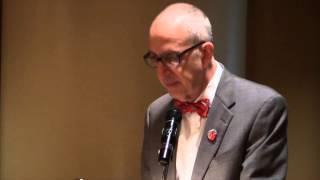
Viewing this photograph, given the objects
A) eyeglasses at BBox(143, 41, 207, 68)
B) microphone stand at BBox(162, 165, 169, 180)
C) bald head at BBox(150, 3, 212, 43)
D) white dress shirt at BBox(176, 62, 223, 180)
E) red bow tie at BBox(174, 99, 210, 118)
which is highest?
bald head at BBox(150, 3, 212, 43)

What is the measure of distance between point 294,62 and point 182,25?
71.0 inches

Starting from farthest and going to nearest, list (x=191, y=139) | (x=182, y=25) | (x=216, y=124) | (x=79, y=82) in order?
(x=79, y=82)
(x=191, y=139)
(x=216, y=124)
(x=182, y=25)

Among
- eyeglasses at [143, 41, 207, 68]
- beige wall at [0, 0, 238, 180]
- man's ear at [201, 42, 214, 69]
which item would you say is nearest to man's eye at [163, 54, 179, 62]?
eyeglasses at [143, 41, 207, 68]

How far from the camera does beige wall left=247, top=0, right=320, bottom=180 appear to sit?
3465 millimetres

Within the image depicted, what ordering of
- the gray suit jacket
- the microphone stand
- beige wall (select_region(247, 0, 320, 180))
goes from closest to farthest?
1. the gray suit jacket
2. the microphone stand
3. beige wall (select_region(247, 0, 320, 180))

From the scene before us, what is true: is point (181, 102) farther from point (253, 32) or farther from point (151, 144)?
→ point (253, 32)

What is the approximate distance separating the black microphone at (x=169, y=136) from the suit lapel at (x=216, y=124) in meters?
0.11

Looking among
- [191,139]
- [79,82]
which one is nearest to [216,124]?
[191,139]

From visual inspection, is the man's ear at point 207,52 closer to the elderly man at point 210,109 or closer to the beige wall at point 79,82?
the elderly man at point 210,109

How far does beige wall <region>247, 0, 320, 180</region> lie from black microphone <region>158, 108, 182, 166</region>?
1.61 meters

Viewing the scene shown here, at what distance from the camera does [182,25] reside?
186 cm

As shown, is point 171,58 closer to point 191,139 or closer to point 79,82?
point 191,139

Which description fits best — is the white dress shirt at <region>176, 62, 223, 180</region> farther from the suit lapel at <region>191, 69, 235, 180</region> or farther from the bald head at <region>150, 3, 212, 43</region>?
the bald head at <region>150, 3, 212, 43</region>

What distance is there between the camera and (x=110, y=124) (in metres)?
3.23
